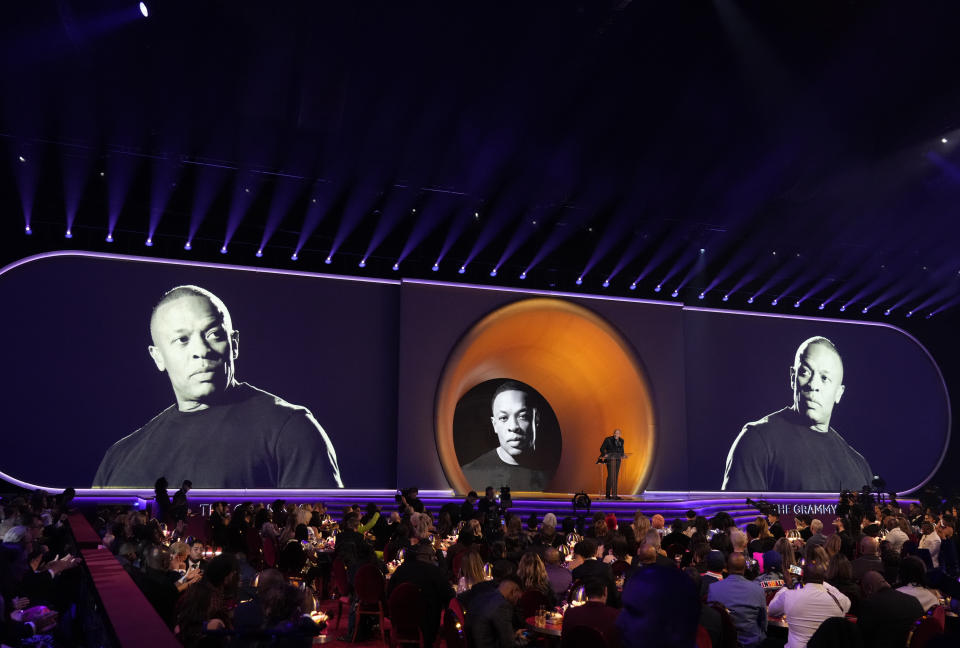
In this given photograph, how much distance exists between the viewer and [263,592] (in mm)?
3846

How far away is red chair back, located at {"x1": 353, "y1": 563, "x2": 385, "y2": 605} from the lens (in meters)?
7.82

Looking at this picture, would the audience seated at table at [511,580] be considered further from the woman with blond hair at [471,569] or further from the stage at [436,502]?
the stage at [436,502]

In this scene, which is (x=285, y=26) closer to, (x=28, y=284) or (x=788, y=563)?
(x=28, y=284)

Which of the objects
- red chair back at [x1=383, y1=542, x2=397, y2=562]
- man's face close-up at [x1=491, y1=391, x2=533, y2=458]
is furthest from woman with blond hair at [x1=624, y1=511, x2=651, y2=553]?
man's face close-up at [x1=491, y1=391, x2=533, y2=458]

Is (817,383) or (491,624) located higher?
(817,383)

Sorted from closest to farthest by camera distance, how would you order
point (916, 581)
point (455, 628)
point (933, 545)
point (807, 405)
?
point (455, 628)
point (916, 581)
point (933, 545)
point (807, 405)

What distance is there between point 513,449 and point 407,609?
15187mm

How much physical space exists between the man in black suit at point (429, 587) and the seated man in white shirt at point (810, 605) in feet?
9.10

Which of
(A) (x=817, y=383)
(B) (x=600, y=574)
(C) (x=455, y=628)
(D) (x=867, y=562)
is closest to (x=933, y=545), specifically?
(D) (x=867, y=562)

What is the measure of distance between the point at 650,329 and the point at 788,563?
11.8 meters

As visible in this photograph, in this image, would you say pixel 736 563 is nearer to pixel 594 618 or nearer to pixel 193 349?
pixel 594 618

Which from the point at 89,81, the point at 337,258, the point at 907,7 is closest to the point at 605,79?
the point at 907,7

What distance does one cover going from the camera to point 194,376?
52.9 feet

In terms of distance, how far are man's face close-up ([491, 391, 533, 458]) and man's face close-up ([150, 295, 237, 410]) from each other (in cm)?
809
